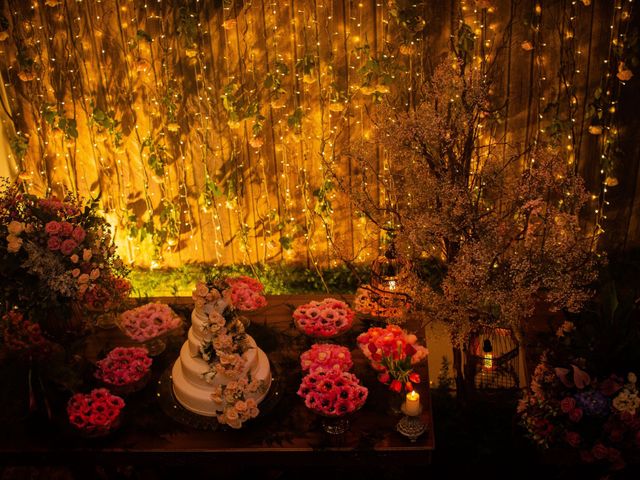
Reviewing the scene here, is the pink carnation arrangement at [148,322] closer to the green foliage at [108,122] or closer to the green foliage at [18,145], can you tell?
the green foliage at [108,122]

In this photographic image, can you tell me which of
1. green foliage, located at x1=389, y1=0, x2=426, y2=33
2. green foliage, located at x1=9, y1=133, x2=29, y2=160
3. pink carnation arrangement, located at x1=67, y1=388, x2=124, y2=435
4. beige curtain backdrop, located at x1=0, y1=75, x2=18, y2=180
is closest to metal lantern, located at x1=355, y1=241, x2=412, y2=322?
pink carnation arrangement, located at x1=67, y1=388, x2=124, y2=435

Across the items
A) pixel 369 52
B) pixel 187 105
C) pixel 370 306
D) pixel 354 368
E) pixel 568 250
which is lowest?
pixel 354 368

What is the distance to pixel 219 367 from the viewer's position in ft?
8.07

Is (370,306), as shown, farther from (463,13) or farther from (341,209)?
(463,13)

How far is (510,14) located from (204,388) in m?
2.64

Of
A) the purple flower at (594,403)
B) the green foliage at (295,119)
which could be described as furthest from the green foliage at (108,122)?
the purple flower at (594,403)

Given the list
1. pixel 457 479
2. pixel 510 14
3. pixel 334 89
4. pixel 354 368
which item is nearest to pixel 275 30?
pixel 334 89

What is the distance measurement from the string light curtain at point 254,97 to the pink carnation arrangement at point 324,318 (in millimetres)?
1195

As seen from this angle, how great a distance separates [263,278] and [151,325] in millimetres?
1576

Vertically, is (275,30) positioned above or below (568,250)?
above

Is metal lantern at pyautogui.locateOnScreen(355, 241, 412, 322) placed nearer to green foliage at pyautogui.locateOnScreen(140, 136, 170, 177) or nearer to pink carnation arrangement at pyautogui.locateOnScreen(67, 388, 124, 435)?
pink carnation arrangement at pyautogui.locateOnScreen(67, 388, 124, 435)

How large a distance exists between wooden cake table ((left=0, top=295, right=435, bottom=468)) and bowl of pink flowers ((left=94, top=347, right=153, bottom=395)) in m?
0.06

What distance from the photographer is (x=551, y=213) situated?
2.43 meters

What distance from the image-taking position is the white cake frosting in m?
2.48
